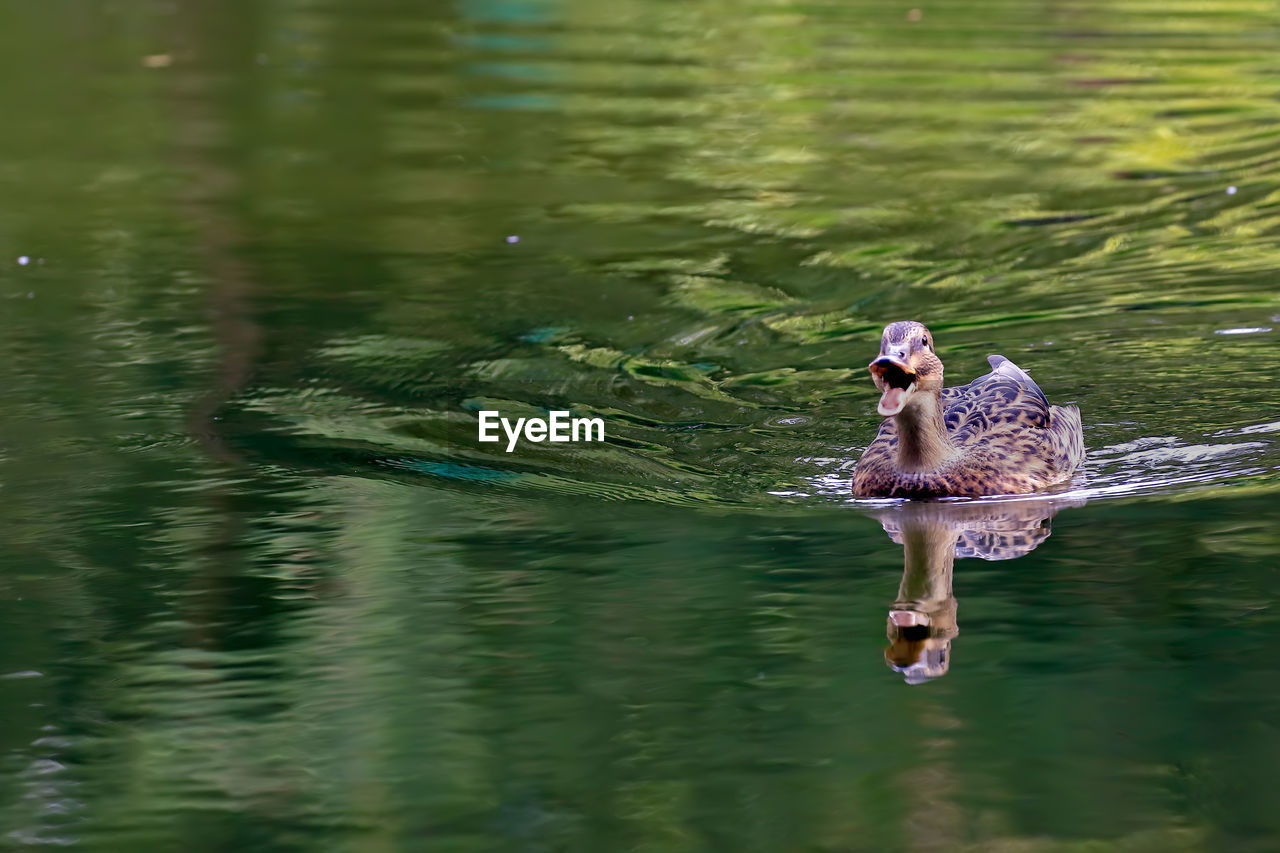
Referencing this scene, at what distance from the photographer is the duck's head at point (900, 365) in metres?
8.14

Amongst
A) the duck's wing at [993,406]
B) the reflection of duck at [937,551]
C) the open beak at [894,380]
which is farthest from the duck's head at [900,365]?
A: the duck's wing at [993,406]

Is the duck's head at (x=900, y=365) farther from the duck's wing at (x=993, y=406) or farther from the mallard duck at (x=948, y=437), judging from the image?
the duck's wing at (x=993, y=406)

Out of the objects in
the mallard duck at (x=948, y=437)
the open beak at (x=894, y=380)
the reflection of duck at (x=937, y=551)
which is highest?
the open beak at (x=894, y=380)

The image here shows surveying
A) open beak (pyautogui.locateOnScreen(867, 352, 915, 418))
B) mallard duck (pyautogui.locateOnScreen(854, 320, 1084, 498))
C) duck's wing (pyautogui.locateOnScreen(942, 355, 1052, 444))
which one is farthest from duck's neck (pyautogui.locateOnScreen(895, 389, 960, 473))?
duck's wing (pyautogui.locateOnScreen(942, 355, 1052, 444))

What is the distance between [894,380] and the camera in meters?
8.22

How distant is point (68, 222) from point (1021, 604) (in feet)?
29.7

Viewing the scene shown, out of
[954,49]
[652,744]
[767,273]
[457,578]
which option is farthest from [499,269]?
[954,49]

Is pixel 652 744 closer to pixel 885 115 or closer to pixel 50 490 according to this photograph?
pixel 50 490

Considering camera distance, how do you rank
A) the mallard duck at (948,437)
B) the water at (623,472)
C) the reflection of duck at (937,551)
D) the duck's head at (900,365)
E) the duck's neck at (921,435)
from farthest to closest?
1. the duck's neck at (921,435)
2. the mallard duck at (948,437)
3. the duck's head at (900,365)
4. the reflection of duck at (937,551)
5. the water at (623,472)

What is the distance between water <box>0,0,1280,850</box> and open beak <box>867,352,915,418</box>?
1.56ft

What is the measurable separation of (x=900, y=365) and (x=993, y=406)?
3.75 feet

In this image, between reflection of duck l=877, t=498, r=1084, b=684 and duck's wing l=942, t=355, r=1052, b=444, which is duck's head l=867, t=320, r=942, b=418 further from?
duck's wing l=942, t=355, r=1052, b=444

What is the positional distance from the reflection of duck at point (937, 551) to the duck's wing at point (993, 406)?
19.0 inches

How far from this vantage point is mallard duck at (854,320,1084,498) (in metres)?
8.24
